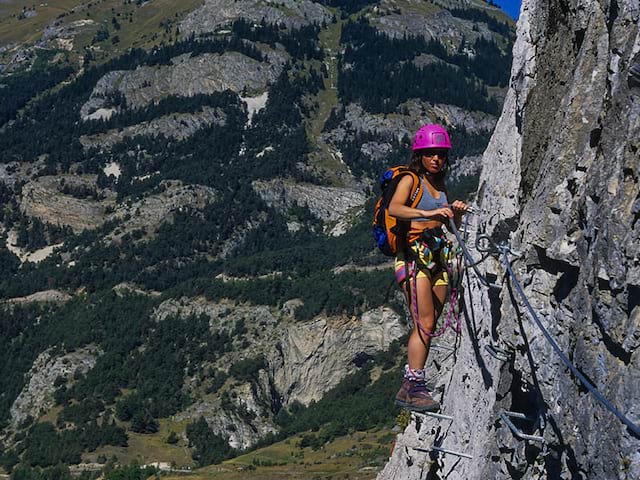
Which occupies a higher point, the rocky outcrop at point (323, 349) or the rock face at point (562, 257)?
the rock face at point (562, 257)

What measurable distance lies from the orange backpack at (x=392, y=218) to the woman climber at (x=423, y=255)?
6cm

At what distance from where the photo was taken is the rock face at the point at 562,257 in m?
6.78

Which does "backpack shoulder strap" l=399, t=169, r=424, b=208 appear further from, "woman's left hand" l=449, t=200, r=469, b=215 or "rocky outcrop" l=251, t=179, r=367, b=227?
"rocky outcrop" l=251, t=179, r=367, b=227

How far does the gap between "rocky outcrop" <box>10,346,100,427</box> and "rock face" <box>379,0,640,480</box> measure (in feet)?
360

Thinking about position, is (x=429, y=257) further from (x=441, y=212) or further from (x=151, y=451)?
(x=151, y=451)

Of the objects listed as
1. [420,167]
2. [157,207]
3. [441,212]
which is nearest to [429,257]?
[441,212]

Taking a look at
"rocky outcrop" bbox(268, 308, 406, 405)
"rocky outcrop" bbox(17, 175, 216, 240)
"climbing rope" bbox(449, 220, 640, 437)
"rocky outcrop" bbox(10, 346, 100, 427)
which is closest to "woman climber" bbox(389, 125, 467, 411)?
"climbing rope" bbox(449, 220, 640, 437)

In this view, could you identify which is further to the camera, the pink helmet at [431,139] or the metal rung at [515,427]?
the pink helmet at [431,139]

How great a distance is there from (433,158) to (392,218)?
2.68ft

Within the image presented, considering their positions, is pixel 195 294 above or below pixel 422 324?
below

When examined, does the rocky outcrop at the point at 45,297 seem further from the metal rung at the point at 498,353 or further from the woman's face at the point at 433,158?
the metal rung at the point at 498,353

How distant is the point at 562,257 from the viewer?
25.9 feet

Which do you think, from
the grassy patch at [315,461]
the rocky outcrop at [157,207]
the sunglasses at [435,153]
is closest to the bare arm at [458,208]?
the sunglasses at [435,153]

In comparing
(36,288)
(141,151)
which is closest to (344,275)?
(36,288)
